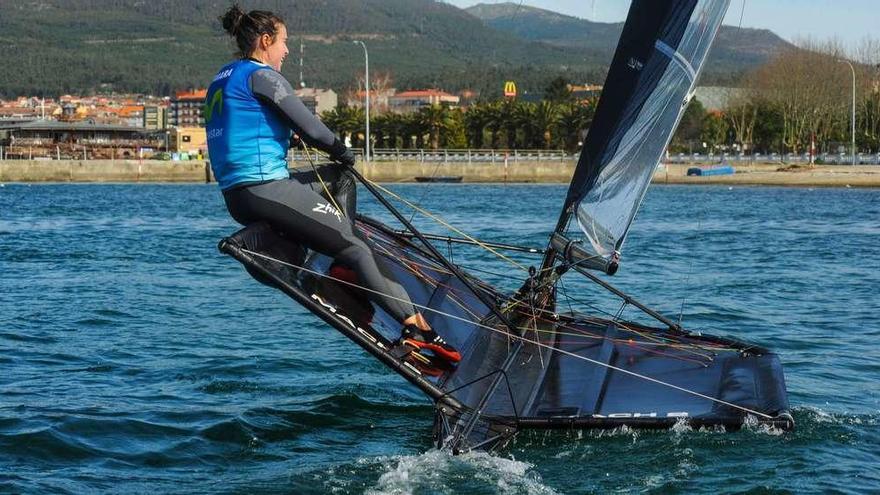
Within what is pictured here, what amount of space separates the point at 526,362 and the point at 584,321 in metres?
1.11

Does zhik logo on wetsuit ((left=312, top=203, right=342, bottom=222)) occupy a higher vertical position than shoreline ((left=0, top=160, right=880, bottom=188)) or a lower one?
higher

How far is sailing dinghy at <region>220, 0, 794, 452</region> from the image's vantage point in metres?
6.94

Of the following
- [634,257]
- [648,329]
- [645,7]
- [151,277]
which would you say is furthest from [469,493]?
[634,257]

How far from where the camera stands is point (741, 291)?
16172mm

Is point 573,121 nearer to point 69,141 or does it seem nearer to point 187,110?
point 69,141

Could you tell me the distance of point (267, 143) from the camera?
687 cm

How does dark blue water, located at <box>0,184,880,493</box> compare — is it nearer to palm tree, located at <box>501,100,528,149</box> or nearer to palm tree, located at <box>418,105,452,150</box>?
palm tree, located at <box>501,100,528,149</box>

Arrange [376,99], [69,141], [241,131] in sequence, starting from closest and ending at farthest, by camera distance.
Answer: [241,131] < [69,141] < [376,99]

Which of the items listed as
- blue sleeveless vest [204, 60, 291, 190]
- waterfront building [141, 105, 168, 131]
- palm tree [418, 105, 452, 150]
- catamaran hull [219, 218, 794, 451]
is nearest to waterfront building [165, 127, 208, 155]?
waterfront building [141, 105, 168, 131]

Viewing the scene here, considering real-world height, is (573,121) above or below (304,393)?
above

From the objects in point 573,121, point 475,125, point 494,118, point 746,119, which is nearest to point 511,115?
point 494,118

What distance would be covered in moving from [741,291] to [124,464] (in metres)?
10.8

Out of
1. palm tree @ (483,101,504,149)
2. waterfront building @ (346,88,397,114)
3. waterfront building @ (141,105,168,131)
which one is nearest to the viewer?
palm tree @ (483,101,504,149)

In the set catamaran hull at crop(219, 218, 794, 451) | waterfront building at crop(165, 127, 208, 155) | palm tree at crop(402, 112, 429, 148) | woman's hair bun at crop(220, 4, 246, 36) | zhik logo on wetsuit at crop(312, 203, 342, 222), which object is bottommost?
waterfront building at crop(165, 127, 208, 155)
